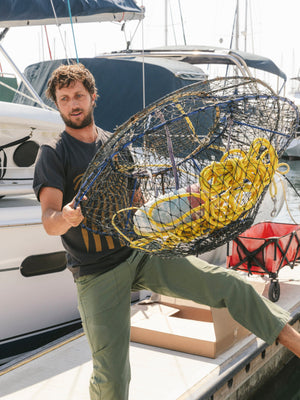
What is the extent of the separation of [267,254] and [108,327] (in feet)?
9.05

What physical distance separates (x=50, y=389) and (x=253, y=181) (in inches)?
77.2

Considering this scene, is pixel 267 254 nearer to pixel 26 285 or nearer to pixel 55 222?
pixel 26 285

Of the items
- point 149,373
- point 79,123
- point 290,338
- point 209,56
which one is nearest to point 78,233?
point 79,123

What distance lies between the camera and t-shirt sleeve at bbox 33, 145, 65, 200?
225cm

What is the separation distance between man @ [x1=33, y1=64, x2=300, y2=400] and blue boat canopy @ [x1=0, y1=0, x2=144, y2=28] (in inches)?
144

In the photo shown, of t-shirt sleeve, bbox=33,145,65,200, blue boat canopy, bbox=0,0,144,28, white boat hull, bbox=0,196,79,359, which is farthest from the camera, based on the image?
blue boat canopy, bbox=0,0,144,28

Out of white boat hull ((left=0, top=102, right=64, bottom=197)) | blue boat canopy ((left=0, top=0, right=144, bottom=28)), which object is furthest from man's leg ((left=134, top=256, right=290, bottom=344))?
blue boat canopy ((left=0, top=0, right=144, bottom=28))

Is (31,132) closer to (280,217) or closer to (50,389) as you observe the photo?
(50,389)

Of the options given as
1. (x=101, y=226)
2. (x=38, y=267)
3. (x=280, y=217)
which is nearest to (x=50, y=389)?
(x=38, y=267)

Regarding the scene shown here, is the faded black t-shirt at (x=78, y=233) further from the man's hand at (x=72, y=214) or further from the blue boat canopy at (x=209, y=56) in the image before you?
the blue boat canopy at (x=209, y=56)

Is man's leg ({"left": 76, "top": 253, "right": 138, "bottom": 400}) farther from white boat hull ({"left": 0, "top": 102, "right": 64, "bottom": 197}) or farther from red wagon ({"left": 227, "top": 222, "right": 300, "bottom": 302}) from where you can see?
red wagon ({"left": 227, "top": 222, "right": 300, "bottom": 302})

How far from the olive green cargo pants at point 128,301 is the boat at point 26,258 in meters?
1.85

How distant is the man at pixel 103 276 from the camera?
7.54ft

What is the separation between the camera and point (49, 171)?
7.43ft
